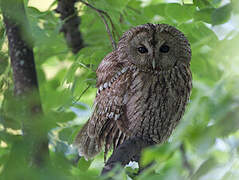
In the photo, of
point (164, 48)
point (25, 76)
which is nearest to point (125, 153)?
point (25, 76)

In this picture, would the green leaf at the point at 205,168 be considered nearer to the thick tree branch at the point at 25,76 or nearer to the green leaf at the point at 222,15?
the thick tree branch at the point at 25,76

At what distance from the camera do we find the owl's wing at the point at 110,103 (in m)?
2.49

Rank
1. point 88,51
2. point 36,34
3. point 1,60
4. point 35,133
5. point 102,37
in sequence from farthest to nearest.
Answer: point 102,37 → point 88,51 → point 1,60 → point 36,34 → point 35,133

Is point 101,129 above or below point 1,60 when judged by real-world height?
below

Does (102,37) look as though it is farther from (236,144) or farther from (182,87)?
(236,144)

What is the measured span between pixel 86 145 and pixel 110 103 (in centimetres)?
34

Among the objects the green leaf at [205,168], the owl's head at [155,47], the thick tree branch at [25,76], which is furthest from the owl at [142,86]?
the green leaf at [205,168]

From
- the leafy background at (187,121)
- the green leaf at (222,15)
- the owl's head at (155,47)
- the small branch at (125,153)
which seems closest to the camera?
the leafy background at (187,121)

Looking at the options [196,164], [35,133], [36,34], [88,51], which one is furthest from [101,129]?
[35,133]

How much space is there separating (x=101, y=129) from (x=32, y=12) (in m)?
0.83

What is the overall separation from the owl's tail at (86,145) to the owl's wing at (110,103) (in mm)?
65

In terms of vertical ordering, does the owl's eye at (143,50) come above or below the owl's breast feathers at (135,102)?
above

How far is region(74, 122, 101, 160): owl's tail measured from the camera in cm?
254

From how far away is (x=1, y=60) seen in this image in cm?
208
